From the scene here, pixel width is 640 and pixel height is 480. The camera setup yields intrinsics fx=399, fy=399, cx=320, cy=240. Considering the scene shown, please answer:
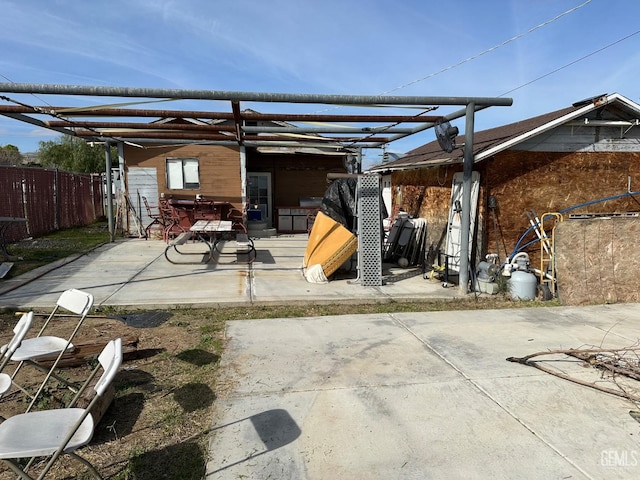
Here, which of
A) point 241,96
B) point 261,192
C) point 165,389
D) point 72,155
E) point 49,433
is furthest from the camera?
point 72,155

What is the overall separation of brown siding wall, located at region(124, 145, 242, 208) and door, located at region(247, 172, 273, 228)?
1.84 m

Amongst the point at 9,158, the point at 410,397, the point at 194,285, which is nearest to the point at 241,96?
the point at 194,285

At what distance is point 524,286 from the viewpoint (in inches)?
265

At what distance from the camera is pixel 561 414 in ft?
10.3

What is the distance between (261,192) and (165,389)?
12847mm

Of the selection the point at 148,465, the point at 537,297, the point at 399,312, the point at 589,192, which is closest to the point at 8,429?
the point at 148,465

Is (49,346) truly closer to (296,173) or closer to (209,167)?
(209,167)

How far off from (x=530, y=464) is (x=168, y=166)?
44.1ft

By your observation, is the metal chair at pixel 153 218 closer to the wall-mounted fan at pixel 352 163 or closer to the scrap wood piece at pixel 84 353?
the wall-mounted fan at pixel 352 163

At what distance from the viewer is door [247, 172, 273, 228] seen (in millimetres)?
15727

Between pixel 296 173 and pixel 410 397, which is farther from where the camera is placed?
pixel 296 173

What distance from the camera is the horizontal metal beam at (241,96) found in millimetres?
5438

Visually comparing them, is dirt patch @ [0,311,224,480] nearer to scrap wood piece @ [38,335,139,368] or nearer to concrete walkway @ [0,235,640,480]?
scrap wood piece @ [38,335,139,368]

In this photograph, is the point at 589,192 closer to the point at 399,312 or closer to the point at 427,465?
the point at 399,312
